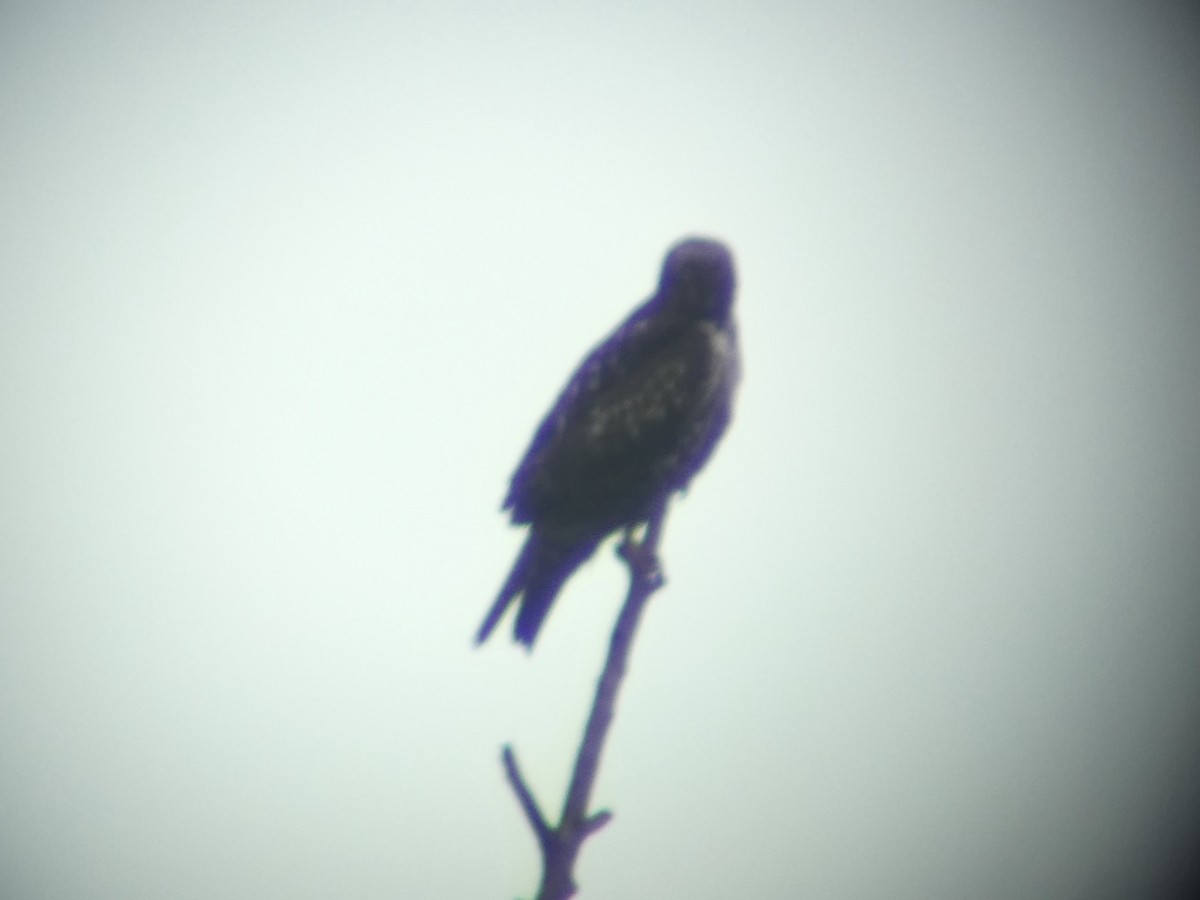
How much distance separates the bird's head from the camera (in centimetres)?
450

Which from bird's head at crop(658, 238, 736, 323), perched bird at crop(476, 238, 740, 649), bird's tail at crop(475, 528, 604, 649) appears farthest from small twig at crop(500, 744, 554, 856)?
bird's head at crop(658, 238, 736, 323)

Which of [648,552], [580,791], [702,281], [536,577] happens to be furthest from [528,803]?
[702,281]

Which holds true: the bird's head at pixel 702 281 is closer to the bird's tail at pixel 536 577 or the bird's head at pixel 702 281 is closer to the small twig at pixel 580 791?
the bird's tail at pixel 536 577

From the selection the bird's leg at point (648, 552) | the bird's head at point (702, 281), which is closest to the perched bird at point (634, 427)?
the bird's head at point (702, 281)

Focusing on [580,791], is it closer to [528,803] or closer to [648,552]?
[528,803]

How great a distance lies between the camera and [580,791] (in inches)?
100

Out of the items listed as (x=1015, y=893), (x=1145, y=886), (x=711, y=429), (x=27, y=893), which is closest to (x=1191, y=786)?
(x=1145, y=886)

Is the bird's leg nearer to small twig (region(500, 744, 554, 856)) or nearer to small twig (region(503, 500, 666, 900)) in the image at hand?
small twig (region(503, 500, 666, 900))

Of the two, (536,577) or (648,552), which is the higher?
(536,577)

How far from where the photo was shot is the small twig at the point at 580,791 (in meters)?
2.54

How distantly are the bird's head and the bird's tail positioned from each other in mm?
1559

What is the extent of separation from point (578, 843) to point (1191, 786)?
343ft

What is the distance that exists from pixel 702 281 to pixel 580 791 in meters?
3.07

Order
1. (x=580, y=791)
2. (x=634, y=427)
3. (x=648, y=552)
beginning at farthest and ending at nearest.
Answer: (x=634, y=427), (x=648, y=552), (x=580, y=791)
